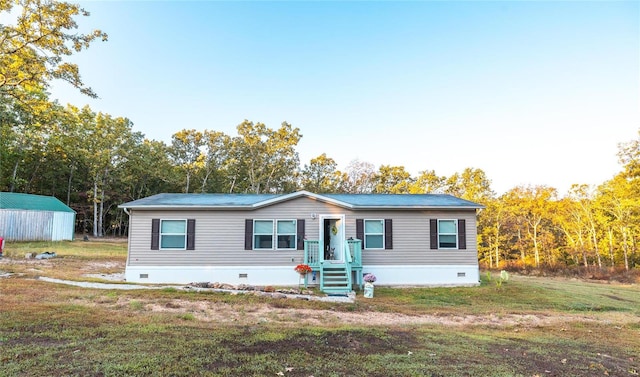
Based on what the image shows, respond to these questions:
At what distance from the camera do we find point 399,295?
1052 centimetres

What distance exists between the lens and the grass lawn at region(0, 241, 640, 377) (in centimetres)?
407

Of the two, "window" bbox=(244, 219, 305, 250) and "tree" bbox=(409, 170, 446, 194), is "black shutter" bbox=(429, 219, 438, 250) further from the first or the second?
"tree" bbox=(409, 170, 446, 194)

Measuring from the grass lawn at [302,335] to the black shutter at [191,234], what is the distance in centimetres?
225

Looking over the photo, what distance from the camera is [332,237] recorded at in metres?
12.5

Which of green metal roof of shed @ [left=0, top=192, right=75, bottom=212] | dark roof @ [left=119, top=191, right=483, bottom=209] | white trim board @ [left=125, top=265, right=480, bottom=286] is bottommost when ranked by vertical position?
white trim board @ [left=125, top=265, right=480, bottom=286]

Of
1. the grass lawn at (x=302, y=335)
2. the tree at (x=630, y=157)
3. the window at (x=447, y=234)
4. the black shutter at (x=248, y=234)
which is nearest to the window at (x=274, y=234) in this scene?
the black shutter at (x=248, y=234)

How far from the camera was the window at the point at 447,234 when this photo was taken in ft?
40.0

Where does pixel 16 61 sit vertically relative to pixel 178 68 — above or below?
below

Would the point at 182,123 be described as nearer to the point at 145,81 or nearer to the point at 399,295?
the point at 145,81

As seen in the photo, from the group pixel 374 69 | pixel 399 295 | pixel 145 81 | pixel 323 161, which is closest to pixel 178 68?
pixel 145 81

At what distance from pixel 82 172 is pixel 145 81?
25537 mm

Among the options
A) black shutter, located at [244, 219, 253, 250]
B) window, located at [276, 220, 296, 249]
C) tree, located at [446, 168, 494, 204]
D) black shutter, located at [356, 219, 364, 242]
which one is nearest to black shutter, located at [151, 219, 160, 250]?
black shutter, located at [244, 219, 253, 250]

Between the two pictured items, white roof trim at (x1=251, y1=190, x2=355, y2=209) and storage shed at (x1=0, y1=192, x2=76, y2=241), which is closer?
white roof trim at (x1=251, y1=190, x2=355, y2=209)

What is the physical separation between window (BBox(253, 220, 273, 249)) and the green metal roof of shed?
20.4 metres
